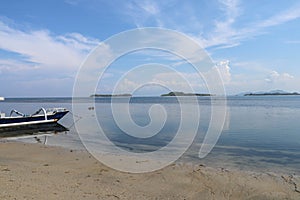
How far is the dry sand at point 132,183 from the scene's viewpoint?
27.9ft

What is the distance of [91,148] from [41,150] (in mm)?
3039

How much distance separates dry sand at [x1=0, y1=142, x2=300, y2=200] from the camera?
27.9 ft

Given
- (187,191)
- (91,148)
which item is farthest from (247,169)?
(91,148)

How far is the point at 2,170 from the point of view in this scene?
36.1ft

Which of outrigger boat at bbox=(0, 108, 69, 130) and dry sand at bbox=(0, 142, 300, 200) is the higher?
outrigger boat at bbox=(0, 108, 69, 130)

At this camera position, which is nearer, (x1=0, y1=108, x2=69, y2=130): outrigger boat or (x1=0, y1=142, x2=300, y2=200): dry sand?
(x1=0, y1=142, x2=300, y2=200): dry sand

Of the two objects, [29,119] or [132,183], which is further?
[29,119]

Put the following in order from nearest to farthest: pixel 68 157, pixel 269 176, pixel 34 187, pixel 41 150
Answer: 1. pixel 34 187
2. pixel 269 176
3. pixel 68 157
4. pixel 41 150

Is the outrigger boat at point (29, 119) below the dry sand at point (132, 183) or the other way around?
the other way around

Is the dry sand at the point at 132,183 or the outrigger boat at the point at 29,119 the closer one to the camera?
the dry sand at the point at 132,183

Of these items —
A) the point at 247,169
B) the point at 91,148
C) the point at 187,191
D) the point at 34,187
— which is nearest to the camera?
the point at 34,187

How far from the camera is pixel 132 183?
9953 mm

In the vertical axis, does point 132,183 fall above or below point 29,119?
below

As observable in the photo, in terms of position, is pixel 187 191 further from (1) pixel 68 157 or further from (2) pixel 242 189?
(1) pixel 68 157
